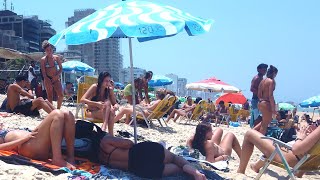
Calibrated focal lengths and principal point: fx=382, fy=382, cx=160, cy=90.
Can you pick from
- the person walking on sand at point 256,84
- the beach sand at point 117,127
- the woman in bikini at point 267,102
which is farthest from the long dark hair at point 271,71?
the beach sand at point 117,127

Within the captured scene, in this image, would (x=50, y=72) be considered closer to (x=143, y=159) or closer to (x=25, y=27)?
(x=143, y=159)

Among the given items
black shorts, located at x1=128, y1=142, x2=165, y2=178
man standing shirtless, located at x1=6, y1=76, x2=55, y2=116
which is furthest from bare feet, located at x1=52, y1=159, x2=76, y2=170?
man standing shirtless, located at x1=6, y1=76, x2=55, y2=116

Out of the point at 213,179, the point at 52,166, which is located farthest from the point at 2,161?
the point at 213,179

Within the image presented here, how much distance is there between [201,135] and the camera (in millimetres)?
4703

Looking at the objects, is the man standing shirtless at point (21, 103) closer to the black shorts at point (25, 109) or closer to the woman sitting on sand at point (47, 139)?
the black shorts at point (25, 109)

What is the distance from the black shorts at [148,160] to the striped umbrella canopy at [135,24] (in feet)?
3.20

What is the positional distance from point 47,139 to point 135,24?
4.25 feet

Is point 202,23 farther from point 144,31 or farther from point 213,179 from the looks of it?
point 213,179

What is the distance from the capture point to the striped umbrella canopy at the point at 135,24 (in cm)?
307

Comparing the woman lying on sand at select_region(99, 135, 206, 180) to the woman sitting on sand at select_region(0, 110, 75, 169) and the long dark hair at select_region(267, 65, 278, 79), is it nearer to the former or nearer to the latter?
the woman sitting on sand at select_region(0, 110, 75, 169)

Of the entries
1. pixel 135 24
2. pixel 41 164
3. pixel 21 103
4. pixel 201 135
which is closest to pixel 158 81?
pixel 21 103

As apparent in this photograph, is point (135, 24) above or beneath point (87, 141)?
above

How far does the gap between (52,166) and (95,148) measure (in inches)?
17.9

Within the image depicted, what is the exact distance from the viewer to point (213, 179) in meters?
3.63
